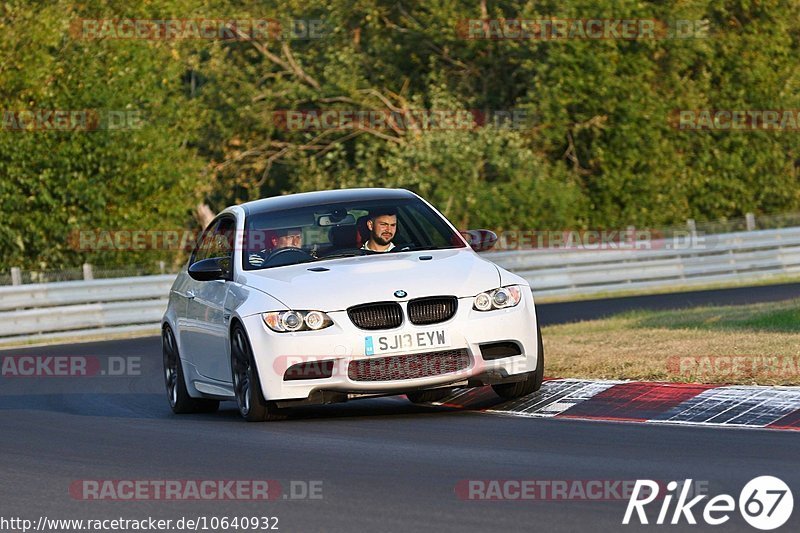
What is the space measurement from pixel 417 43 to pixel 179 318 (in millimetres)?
25934

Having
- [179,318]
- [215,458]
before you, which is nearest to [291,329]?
[215,458]

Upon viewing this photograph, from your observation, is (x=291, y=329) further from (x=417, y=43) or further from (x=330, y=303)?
(x=417, y=43)

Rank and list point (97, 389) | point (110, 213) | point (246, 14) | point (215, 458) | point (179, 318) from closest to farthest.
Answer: point (215, 458) → point (179, 318) → point (97, 389) → point (110, 213) → point (246, 14)

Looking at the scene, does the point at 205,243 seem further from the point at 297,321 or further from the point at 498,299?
the point at 498,299

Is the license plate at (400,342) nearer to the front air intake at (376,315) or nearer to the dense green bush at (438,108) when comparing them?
the front air intake at (376,315)

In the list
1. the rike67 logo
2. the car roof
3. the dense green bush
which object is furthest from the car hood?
the dense green bush

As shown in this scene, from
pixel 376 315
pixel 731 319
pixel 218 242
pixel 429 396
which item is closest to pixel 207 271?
pixel 218 242

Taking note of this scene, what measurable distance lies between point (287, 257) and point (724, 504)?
5264mm

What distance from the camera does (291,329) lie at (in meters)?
10.5

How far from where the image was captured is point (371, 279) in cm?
1066

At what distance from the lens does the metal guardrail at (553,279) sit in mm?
26406

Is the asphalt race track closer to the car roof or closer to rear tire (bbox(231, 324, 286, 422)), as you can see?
rear tire (bbox(231, 324, 286, 422))

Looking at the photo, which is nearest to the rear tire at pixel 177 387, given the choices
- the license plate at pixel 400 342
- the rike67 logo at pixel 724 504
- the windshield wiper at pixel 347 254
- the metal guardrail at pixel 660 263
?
the windshield wiper at pixel 347 254

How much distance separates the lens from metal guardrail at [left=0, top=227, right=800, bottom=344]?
1040 inches
